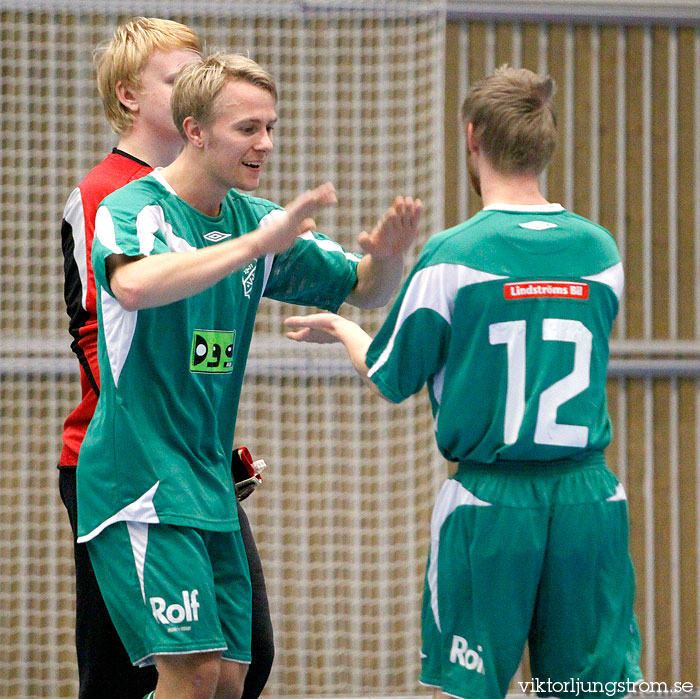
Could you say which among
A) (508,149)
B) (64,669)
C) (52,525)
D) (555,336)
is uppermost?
(508,149)

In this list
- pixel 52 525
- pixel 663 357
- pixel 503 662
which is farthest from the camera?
pixel 663 357

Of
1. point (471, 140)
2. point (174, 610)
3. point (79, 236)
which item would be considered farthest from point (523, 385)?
point (79, 236)

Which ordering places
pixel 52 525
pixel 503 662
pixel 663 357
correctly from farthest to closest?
pixel 663 357, pixel 52 525, pixel 503 662

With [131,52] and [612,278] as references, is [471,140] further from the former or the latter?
[131,52]

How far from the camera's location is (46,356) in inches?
176

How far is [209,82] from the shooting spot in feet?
7.04

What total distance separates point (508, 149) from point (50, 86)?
120 inches

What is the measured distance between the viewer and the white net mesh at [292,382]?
14.6ft

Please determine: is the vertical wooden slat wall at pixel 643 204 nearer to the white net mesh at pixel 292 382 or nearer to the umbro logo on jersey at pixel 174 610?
the white net mesh at pixel 292 382

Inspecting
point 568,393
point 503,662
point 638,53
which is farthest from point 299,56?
point 503,662

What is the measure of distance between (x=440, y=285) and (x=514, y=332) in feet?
0.59

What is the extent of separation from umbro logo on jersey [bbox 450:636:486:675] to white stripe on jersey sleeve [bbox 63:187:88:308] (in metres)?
1.16

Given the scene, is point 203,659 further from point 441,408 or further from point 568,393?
point 568,393

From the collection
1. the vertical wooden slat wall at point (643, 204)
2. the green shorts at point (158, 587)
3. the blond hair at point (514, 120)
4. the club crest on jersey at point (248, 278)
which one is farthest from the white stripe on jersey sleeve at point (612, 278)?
the vertical wooden slat wall at point (643, 204)
